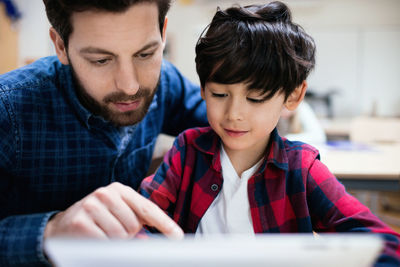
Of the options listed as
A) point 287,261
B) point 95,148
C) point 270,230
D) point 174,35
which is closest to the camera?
point 287,261

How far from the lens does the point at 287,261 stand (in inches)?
12.6

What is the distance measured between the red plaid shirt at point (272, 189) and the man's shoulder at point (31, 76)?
0.45 meters

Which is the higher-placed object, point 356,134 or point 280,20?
point 280,20

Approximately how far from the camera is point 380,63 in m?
4.39

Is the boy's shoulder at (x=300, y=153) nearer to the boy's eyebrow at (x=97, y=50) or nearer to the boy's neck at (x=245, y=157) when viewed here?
the boy's neck at (x=245, y=157)

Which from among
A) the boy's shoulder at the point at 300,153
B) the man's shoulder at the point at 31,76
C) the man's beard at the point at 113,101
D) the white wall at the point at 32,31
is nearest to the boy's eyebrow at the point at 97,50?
the man's beard at the point at 113,101

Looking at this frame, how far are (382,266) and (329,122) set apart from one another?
151 inches

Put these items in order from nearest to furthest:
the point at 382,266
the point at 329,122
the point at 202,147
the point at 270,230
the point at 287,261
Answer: the point at 287,261 < the point at 382,266 < the point at 270,230 < the point at 202,147 < the point at 329,122

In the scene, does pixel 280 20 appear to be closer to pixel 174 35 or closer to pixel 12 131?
pixel 12 131

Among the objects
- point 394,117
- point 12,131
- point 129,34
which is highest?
point 129,34

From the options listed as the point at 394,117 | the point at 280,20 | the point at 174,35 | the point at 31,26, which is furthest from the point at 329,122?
the point at 31,26

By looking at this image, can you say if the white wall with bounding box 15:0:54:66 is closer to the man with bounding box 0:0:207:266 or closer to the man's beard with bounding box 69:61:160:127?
the man with bounding box 0:0:207:266

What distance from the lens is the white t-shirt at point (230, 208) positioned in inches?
32.9

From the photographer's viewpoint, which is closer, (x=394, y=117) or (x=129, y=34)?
(x=129, y=34)
